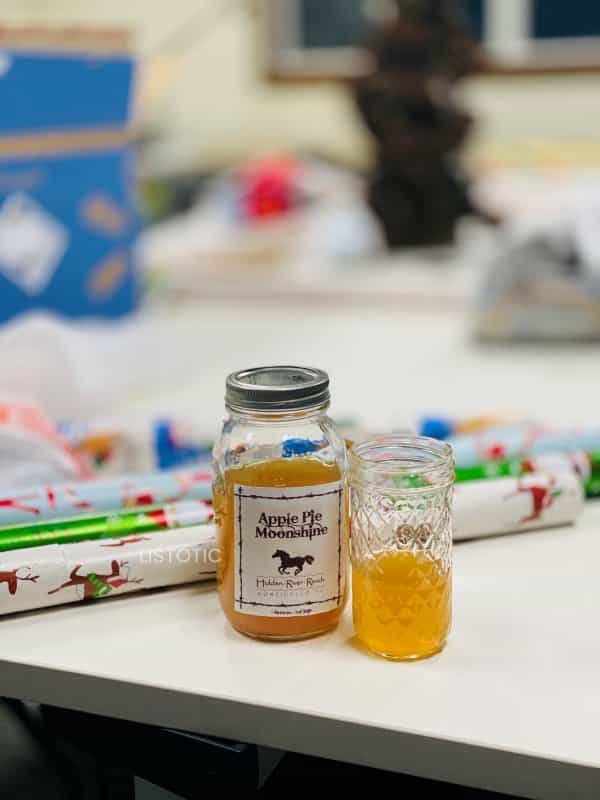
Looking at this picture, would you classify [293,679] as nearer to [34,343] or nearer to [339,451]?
[339,451]

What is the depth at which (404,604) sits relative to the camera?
23.1 inches

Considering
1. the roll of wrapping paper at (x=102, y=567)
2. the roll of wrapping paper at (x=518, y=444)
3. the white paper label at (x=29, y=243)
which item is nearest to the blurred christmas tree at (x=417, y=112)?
the white paper label at (x=29, y=243)

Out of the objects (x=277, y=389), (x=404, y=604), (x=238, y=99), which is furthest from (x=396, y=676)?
(x=238, y=99)

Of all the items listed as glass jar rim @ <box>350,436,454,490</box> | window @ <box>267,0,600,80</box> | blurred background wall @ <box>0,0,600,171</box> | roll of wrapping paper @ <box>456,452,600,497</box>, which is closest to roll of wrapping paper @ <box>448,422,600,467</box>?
roll of wrapping paper @ <box>456,452,600,497</box>

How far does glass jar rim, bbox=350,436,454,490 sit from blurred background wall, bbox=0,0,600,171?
2530mm

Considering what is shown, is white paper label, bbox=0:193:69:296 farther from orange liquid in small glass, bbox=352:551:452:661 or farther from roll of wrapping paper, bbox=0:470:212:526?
orange liquid in small glass, bbox=352:551:452:661

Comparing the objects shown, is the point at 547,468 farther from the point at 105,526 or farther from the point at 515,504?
the point at 105,526

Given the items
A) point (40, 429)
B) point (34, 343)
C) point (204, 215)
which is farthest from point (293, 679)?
point (204, 215)

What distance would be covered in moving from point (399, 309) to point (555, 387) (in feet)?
1.62

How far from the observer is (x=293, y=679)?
58 cm

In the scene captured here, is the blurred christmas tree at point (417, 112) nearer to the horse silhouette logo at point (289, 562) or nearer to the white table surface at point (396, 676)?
the white table surface at point (396, 676)

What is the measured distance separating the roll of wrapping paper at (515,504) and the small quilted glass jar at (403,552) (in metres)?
0.12

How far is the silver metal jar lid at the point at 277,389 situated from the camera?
59 centimetres

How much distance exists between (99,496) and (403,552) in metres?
0.24
